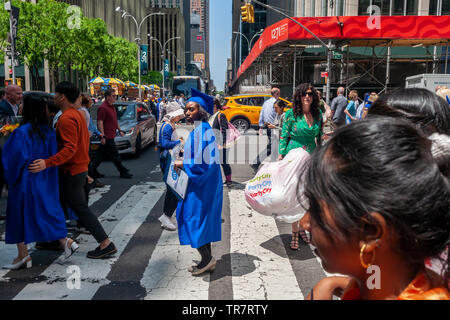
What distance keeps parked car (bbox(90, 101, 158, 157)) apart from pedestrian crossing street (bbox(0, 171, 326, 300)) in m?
6.18

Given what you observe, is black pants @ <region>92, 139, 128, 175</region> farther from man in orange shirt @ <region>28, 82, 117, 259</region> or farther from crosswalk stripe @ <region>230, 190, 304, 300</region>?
man in orange shirt @ <region>28, 82, 117, 259</region>

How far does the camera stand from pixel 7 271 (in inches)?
175

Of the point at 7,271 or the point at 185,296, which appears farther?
the point at 7,271

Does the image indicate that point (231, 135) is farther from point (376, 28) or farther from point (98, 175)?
point (376, 28)

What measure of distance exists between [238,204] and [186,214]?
11.2 feet

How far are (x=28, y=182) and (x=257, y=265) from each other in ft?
8.48

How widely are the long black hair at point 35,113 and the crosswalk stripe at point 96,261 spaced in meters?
1.42

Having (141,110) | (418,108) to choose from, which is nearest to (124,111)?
(141,110)

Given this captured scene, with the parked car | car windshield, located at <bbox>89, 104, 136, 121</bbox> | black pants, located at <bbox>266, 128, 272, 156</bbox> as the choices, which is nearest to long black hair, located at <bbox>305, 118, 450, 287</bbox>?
black pants, located at <bbox>266, 128, 272, 156</bbox>

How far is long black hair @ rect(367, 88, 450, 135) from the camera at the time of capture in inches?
79.7

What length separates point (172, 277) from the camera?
14.0 ft

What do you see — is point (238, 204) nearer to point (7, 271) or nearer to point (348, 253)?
point (7, 271)
